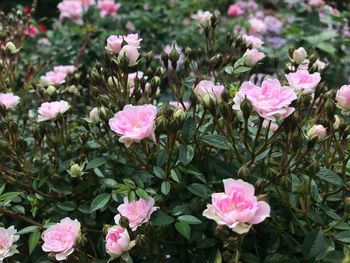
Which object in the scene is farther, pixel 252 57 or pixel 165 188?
pixel 252 57

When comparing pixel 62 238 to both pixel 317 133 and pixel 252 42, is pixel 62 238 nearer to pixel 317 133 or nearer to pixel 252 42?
pixel 317 133

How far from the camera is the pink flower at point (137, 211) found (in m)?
1.07

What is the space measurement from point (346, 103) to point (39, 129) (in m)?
0.80

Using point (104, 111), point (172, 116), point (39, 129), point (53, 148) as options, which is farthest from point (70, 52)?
point (172, 116)

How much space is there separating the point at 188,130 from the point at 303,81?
0.94 ft

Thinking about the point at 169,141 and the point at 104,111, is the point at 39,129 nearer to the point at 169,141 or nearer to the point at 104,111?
the point at 104,111

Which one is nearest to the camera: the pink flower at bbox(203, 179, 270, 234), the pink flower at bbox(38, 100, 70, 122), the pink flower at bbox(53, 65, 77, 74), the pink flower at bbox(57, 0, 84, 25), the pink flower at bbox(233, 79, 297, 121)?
the pink flower at bbox(203, 179, 270, 234)

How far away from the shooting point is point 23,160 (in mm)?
1385

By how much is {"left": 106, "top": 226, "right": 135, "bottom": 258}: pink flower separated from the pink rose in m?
0.43

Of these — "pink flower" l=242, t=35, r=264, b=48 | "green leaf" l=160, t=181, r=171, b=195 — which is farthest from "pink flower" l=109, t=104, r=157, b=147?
"pink flower" l=242, t=35, r=264, b=48

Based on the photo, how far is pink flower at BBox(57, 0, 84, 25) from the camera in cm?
265

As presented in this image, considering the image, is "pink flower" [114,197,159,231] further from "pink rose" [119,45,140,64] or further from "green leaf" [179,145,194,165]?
"pink rose" [119,45,140,64]

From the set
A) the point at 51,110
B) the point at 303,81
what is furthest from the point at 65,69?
the point at 303,81

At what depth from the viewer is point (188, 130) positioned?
3.74 ft
